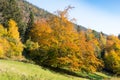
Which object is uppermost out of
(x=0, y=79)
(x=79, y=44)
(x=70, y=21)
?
(x=70, y=21)

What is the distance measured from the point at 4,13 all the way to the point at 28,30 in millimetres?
9208

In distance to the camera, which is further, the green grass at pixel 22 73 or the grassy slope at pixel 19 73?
the green grass at pixel 22 73

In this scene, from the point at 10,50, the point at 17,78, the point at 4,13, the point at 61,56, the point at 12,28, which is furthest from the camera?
the point at 4,13

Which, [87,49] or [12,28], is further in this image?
[12,28]

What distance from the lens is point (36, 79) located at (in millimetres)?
18547

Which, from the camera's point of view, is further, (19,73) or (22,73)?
(22,73)

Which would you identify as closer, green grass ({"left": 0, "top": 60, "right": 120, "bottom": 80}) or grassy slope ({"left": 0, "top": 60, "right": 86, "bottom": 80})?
grassy slope ({"left": 0, "top": 60, "right": 86, "bottom": 80})

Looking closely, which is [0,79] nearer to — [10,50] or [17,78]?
[17,78]

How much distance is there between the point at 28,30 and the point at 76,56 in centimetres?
4854

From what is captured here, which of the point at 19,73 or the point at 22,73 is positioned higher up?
the point at 19,73

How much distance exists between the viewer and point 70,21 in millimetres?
48438

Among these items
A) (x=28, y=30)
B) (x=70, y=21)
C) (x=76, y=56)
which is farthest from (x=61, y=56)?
(x=28, y=30)

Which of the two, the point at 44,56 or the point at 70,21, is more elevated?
the point at 70,21

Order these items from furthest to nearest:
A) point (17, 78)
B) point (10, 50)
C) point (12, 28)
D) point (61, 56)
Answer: point (12, 28) < point (10, 50) < point (61, 56) < point (17, 78)
